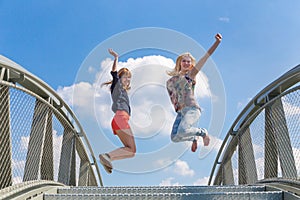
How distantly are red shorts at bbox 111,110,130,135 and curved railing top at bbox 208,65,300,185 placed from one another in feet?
5.29

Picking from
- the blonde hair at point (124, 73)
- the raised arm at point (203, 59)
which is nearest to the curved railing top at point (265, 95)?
the raised arm at point (203, 59)

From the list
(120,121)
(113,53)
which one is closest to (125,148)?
(120,121)

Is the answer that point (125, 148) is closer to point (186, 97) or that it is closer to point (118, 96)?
point (118, 96)

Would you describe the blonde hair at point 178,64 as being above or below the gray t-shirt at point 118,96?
A: above

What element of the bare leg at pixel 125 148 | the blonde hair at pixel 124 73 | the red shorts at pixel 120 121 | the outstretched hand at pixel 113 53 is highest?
the outstretched hand at pixel 113 53

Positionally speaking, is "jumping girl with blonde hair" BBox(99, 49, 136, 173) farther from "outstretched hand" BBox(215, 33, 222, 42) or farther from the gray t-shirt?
"outstretched hand" BBox(215, 33, 222, 42)

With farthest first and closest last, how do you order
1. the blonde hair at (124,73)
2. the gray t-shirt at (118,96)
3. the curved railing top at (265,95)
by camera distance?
the blonde hair at (124,73), the gray t-shirt at (118,96), the curved railing top at (265,95)

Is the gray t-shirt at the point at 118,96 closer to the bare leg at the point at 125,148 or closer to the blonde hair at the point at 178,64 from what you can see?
the bare leg at the point at 125,148

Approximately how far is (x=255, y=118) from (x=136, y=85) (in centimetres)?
159

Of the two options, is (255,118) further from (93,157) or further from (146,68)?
(93,157)

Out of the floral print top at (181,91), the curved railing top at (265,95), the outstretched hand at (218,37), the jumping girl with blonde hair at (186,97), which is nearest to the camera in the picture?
the curved railing top at (265,95)

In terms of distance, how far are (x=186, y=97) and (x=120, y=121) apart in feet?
2.79

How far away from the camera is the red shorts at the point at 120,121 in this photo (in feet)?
15.8

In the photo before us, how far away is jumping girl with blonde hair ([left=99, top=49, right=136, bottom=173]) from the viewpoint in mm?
4668
